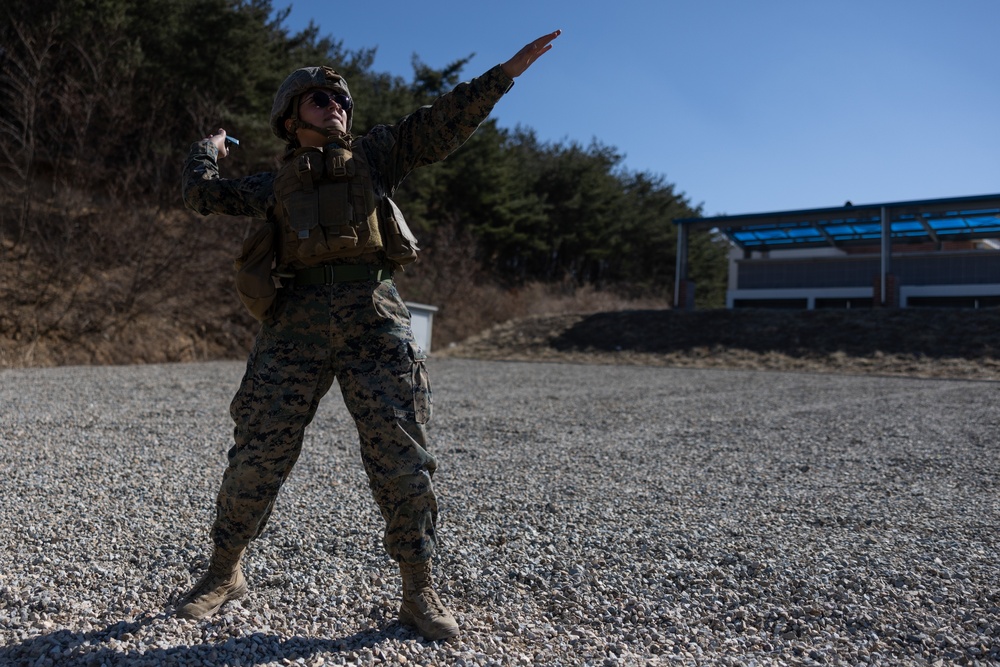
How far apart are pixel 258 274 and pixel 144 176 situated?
14497 mm

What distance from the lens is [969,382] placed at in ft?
42.4

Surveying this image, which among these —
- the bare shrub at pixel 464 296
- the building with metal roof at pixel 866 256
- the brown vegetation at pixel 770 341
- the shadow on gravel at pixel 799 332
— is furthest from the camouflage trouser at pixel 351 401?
the building with metal roof at pixel 866 256

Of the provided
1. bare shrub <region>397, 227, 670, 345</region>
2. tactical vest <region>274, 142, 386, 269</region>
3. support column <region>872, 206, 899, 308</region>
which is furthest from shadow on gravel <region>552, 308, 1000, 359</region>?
tactical vest <region>274, 142, 386, 269</region>

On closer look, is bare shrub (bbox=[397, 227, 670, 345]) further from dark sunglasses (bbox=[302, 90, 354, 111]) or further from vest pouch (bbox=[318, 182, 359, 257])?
vest pouch (bbox=[318, 182, 359, 257])

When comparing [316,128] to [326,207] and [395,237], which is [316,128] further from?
[395,237]

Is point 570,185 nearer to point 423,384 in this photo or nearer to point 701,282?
point 701,282

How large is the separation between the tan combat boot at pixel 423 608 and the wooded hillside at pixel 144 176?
467 inches

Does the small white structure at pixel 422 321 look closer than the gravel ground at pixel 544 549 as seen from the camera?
No

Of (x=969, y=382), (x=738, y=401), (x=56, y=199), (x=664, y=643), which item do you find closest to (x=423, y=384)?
(x=664, y=643)

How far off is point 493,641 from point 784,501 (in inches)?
98.9

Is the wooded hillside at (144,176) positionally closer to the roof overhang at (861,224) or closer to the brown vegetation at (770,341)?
the brown vegetation at (770,341)

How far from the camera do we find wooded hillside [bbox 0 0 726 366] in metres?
13.4

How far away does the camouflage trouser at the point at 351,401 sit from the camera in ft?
7.83

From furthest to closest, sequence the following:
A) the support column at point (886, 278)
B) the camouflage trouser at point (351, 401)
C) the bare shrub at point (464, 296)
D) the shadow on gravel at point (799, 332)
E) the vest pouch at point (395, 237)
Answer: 1. the bare shrub at point (464, 296)
2. the support column at point (886, 278)
3. the shadow on gravel at point (799, 332)
4. the vest pouch at point (395, 237)
5. the camouflage trouser at point (351, 401)
